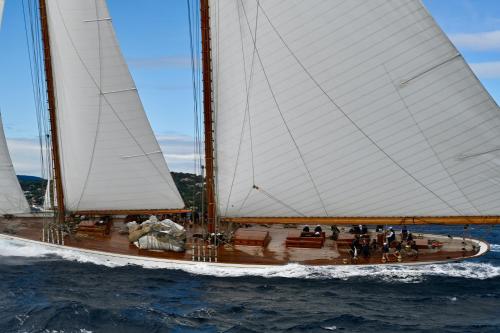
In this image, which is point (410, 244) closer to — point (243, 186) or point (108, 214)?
point (243, 186)

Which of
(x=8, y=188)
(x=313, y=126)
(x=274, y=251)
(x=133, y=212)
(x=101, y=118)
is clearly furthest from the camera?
(x=8, y=188)

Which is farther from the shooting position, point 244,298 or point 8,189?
point 8,189

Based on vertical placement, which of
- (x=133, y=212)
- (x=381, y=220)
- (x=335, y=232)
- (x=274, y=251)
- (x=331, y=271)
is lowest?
(x=331, y=271)

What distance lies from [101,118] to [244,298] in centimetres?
1556

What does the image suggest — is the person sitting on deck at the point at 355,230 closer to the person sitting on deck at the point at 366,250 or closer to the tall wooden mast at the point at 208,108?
the person sitting on deck at the point at 366,250

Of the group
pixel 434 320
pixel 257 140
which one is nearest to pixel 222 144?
pixel 257 140

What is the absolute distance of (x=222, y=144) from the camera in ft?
102

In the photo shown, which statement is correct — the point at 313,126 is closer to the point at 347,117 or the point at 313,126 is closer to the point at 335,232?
the point at 347,117

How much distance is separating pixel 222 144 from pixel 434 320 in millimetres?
14673

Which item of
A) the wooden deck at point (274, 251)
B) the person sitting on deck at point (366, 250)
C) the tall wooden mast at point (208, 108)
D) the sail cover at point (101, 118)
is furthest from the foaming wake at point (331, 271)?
the sail cover at point (101, 118)

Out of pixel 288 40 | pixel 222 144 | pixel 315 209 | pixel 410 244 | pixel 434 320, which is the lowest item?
pixel 434 320

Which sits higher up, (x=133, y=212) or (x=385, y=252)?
(x=133, y=212)

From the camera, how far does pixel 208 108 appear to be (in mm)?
30688

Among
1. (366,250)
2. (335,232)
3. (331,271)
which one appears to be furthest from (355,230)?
(331,271)
